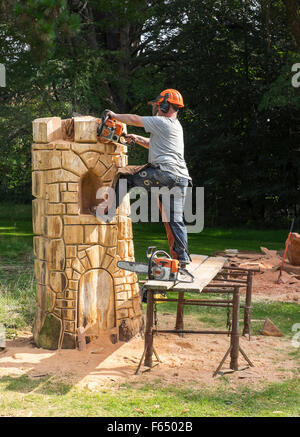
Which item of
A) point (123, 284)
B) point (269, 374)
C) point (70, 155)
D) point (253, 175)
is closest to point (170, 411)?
point (269, 374)

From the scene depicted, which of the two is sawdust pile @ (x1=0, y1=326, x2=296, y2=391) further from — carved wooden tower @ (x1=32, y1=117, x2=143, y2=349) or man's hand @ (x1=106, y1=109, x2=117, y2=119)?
man's hand @ (x1=106, y1=109, x2=117, y2=119)

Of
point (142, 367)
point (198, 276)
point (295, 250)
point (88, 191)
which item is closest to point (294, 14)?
point (295, 250)

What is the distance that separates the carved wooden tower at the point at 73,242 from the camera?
19.2 feet

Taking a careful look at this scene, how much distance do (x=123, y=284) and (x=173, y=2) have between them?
14278 mm

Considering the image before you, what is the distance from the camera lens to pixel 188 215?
1936 centimetres

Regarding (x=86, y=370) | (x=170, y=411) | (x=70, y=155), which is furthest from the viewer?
(x=70, y=155)

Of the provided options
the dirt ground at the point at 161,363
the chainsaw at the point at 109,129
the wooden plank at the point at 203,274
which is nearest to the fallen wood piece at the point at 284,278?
the dirt ground at the point at 161,363

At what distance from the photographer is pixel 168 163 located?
18.7ft

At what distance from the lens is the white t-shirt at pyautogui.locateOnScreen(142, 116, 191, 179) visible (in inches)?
224

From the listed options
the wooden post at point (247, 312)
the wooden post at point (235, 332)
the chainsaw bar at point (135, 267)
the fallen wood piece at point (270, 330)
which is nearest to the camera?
the chainsaw bar at point (135, 267)

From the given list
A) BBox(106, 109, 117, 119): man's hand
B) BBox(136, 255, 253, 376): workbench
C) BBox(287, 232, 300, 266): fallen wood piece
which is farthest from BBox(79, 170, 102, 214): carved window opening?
BBox(287, 232, 300, 266): fallen wood piece

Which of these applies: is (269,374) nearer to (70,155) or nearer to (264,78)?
(70,155)

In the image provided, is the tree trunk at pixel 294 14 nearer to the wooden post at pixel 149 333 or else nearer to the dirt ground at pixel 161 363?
the dirt ground at pixel 161 363

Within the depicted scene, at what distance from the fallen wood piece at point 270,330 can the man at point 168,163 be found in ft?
5.12
